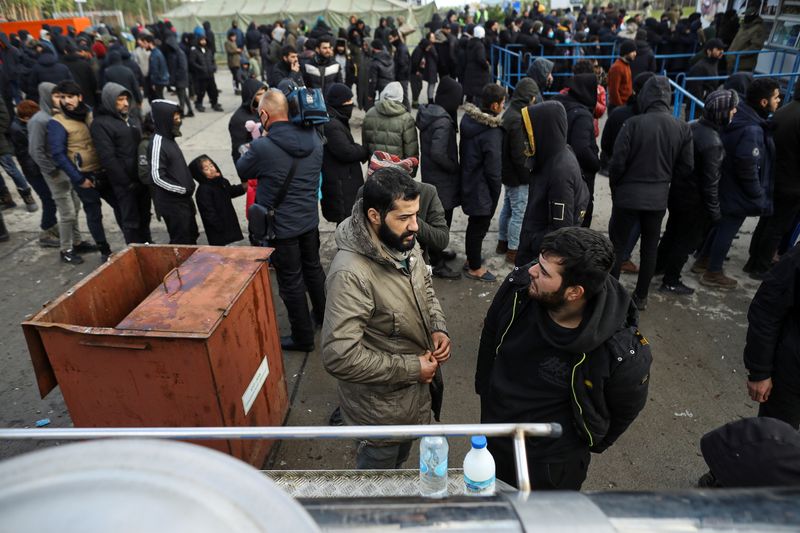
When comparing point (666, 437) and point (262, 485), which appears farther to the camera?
point (666, 437)

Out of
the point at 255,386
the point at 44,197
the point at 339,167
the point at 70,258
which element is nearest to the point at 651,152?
the point at 339,167

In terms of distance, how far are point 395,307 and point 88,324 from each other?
1.88 meters

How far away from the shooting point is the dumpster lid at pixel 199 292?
2.82m

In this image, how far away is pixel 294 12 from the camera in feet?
79.6

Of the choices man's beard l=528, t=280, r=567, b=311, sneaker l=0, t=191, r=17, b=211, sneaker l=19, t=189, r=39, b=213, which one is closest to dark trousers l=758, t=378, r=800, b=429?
man's beard l=528, t=280, r=567, b=311

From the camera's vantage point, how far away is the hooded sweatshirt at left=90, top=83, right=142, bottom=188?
5.21 metres

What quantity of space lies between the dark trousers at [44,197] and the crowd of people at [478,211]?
24 millimetres

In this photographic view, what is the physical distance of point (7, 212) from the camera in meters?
7.91

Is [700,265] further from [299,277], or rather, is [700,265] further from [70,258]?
[70,258]

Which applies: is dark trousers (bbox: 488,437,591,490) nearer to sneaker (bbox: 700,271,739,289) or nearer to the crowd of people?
the crowd of people

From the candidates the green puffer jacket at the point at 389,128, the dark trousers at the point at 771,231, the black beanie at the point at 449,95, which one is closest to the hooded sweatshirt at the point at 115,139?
the green puffer jacket at the point at 389,128

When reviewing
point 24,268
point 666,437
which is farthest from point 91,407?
point 24,268

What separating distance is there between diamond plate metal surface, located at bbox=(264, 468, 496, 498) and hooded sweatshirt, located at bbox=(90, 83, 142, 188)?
163 inches

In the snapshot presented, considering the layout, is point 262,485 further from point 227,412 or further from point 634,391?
point 227,412
